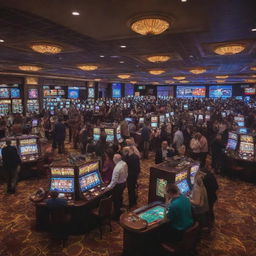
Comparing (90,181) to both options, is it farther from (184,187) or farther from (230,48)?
(230,48)

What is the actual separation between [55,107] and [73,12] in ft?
49.6

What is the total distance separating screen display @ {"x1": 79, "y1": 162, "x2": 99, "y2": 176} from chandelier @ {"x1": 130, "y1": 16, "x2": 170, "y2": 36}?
9.07ft

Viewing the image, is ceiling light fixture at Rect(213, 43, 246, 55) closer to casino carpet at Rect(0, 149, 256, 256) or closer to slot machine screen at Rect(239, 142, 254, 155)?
slot machine screen at Rect(239, 142, 254, 155)

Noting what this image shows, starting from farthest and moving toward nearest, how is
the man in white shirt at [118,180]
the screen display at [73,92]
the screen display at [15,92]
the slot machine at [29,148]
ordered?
the screen display at [73,92], the screen display at [15,92], the slot machine at [29,148], the man in white shirt at [118,180]

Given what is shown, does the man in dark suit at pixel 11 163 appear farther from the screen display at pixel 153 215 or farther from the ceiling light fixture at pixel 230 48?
the ceiling light fixture at pixel 230 48

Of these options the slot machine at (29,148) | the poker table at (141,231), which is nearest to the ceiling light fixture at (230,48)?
the poker table at (141,231)

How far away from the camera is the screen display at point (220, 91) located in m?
33.1

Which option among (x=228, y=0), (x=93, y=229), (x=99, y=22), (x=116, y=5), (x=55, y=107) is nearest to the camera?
(x=228, y=0)

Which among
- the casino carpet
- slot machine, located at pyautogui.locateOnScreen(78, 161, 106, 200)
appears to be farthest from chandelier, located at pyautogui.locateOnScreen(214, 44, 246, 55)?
slot machine, located at pyautogui.locateOnScreen(78, 161, 106, 200)

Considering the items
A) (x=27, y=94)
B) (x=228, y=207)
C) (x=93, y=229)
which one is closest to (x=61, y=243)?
(x=93, y=229)

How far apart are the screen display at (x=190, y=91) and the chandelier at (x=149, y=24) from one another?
31016 millimetres

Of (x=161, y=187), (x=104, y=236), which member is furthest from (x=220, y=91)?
(x=104, y=236)

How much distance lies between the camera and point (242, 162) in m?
7.50

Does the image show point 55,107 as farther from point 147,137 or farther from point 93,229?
point 93,229
